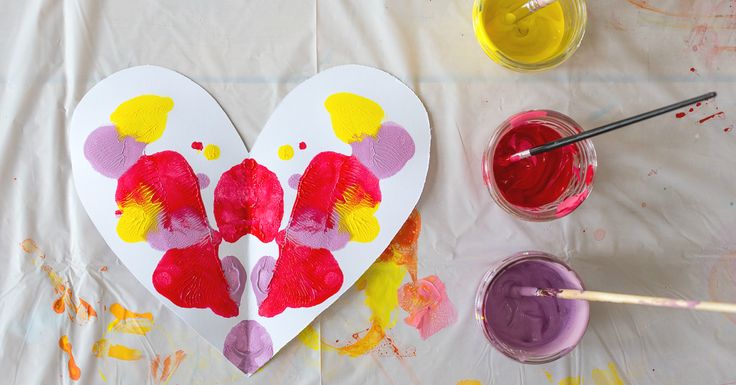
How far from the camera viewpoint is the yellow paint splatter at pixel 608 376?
845mm

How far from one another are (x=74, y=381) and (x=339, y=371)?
340mm

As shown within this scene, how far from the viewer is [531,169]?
0.82 meters

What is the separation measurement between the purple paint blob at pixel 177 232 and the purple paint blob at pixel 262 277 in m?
0.08

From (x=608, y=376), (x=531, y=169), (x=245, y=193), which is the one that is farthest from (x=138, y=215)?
(x=608, y=376)

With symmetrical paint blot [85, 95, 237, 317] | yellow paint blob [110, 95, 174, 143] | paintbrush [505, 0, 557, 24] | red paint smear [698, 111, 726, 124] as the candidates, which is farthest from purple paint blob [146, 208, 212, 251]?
red paint smear [698, 111, 726, 124]

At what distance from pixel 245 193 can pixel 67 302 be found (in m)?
0.27

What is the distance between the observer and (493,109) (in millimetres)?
852

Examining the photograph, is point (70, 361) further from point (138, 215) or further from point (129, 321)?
point (138, 215)

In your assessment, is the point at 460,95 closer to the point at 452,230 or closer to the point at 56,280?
the point at 452,230

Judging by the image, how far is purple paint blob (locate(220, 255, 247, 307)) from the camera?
0.81 metres

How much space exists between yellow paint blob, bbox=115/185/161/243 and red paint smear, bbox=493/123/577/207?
1.47 feet

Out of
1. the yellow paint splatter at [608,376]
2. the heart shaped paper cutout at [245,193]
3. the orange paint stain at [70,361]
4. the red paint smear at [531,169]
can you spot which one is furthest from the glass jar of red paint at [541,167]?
the orange paint stain at [70,361]

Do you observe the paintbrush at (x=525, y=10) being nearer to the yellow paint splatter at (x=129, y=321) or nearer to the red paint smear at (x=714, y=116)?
the red paint smear at (x=714, y=116)

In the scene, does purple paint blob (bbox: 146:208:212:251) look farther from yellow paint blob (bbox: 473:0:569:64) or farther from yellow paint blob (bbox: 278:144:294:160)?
yellow paint blob (bbox: 473:0:569:64)
